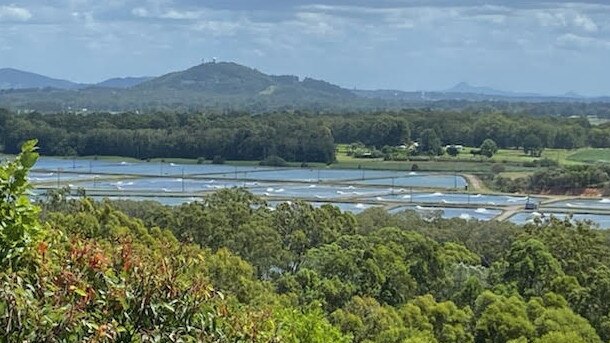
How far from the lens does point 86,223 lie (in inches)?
804

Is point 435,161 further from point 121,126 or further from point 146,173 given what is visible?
point 121,126

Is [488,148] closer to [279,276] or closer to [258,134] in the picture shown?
[258,134]

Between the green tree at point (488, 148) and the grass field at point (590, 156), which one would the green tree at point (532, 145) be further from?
the green tree at point (488, 148)

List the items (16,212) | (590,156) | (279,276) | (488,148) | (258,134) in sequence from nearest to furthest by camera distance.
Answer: (16,212), (279,276), (590,156), (488,148), (258,134)

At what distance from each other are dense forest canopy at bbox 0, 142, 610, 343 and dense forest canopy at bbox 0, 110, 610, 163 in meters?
41.6

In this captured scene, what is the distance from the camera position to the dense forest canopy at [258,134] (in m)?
78.2

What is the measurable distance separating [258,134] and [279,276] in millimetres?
55196

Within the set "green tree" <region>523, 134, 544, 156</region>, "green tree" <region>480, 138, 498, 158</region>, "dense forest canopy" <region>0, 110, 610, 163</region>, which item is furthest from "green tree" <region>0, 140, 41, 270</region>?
"green tree" <region>523, 134, 544, 156</region>

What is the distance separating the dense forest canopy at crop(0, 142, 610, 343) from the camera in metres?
4.05

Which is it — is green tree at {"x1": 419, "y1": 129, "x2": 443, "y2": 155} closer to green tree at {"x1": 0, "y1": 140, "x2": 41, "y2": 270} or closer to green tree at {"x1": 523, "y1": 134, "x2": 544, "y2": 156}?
green tree at {"x1": 523, "y1": 134, "x2": 544, "y2": 156}

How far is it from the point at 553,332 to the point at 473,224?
16.5 meters

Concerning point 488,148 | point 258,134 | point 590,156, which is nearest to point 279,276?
point 258,134

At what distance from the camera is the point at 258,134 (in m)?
78.6

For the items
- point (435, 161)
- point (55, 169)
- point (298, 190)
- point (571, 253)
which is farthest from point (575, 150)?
point (571, 253)
